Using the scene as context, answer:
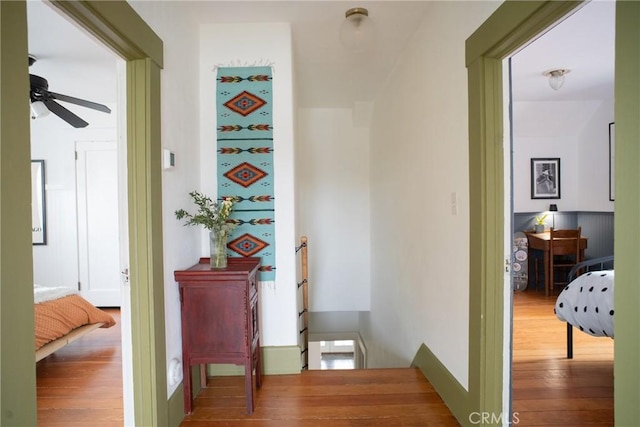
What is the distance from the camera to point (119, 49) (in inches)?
60.9

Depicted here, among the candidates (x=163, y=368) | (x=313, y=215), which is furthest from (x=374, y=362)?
(x=163, y=368)

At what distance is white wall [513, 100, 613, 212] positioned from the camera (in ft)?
15.0

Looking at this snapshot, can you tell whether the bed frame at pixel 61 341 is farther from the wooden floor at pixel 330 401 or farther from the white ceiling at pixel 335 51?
the white ceiling at pixel 335 51

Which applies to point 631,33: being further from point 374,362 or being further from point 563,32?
point 374,362

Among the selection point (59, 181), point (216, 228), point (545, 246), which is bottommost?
point (545, 246)

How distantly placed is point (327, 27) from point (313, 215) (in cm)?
262

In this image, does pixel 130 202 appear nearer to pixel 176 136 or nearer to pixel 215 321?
pixel 176 136

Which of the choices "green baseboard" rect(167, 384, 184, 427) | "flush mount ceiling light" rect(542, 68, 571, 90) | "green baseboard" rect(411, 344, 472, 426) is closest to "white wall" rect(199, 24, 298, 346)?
"green baseboard" rect(167, 384, 184, 427)

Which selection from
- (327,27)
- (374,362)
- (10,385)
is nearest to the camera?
(10,385)

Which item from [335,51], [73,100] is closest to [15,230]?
[73,100]

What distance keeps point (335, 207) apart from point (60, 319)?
125 inches

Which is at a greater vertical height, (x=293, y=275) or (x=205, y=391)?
(x=293, y=275)

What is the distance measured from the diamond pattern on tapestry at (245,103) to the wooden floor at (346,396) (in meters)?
1.91

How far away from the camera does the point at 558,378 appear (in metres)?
2.42
